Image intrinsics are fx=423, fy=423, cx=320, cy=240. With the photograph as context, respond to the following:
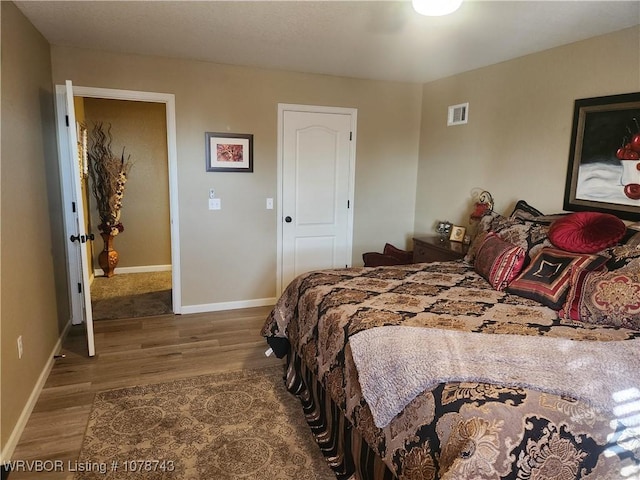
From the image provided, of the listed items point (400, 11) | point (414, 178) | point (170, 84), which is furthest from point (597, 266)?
point (170, 84)

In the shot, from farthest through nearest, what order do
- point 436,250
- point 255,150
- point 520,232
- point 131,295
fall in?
point 131,295
point 255,150
point 436,250
point 520,232

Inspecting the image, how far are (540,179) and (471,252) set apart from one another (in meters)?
0.80

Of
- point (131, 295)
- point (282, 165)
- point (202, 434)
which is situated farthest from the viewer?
point (131, 295)

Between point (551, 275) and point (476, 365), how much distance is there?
1207 millimetres

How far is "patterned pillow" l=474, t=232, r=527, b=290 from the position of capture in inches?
106

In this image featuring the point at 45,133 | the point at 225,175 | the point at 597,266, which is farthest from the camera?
the point at 225,175

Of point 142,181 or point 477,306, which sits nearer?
point 477,306

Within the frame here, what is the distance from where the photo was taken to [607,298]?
213 cm

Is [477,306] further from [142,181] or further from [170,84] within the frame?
[142,181]

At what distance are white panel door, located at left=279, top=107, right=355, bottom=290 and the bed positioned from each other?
5.39 ft

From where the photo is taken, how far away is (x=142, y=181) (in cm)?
576

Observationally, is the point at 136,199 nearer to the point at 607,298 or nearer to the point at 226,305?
the point at 226,305

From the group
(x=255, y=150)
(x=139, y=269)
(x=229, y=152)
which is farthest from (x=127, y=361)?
(x=139, y=269)

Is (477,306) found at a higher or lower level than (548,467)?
higher
